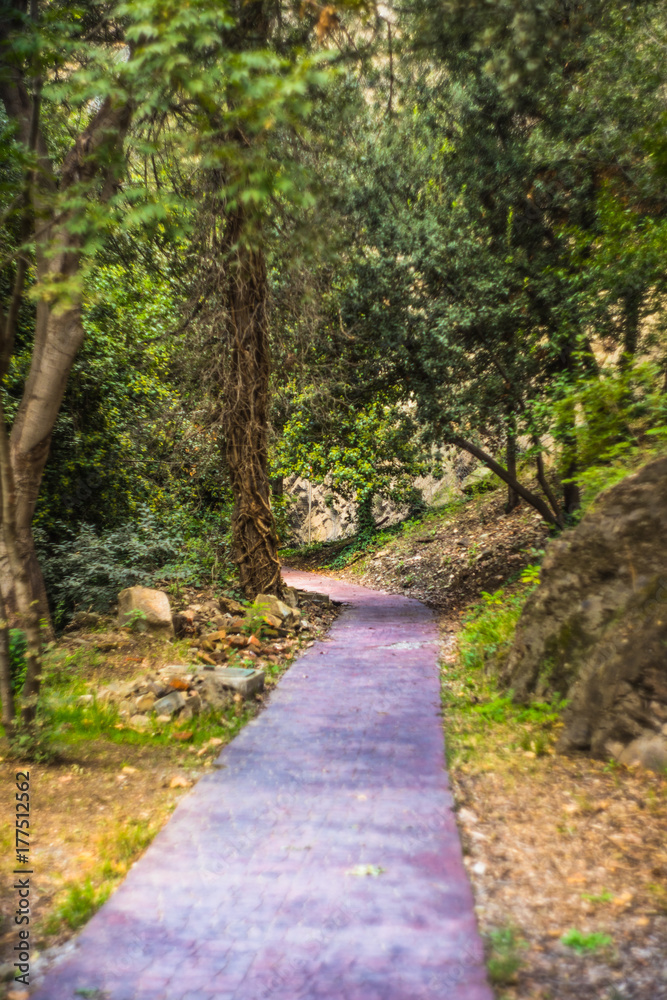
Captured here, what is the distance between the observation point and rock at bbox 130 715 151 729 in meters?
5.12

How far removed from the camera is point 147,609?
7.48 metres

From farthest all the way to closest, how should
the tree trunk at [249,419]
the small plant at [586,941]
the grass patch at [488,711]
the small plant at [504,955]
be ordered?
the tree trunk at [249,419]
the grass patch at [488,711]
the small plant at [586,941]
the small plant at [504,955]

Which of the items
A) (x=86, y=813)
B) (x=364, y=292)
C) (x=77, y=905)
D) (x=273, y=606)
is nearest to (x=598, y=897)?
(x=77, y=905)

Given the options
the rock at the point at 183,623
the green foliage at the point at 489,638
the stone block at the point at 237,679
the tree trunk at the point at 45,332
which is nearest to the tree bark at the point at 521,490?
the green foliage at the point at 489,638

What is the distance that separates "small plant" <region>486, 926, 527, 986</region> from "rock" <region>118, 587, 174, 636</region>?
5.50 metres

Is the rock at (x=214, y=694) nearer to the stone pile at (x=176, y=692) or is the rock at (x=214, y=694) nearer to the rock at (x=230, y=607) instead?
the stone pile at (x=176, y=692)

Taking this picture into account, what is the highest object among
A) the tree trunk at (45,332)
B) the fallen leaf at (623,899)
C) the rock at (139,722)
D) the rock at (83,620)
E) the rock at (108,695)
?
the tree trunk at (45,332)

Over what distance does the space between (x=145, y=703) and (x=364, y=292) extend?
730 cm

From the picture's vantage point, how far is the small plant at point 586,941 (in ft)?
7.93

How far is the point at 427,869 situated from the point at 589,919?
76cm

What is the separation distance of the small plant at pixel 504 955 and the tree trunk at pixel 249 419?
22.3 ft

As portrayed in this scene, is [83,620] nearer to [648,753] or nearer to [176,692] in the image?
[176,692]

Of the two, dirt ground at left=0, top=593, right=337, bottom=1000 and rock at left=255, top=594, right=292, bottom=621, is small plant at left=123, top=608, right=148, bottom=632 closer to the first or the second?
dirt ground at left=0, top=593, right=337, bottom=1000

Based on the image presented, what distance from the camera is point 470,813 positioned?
3656mm
